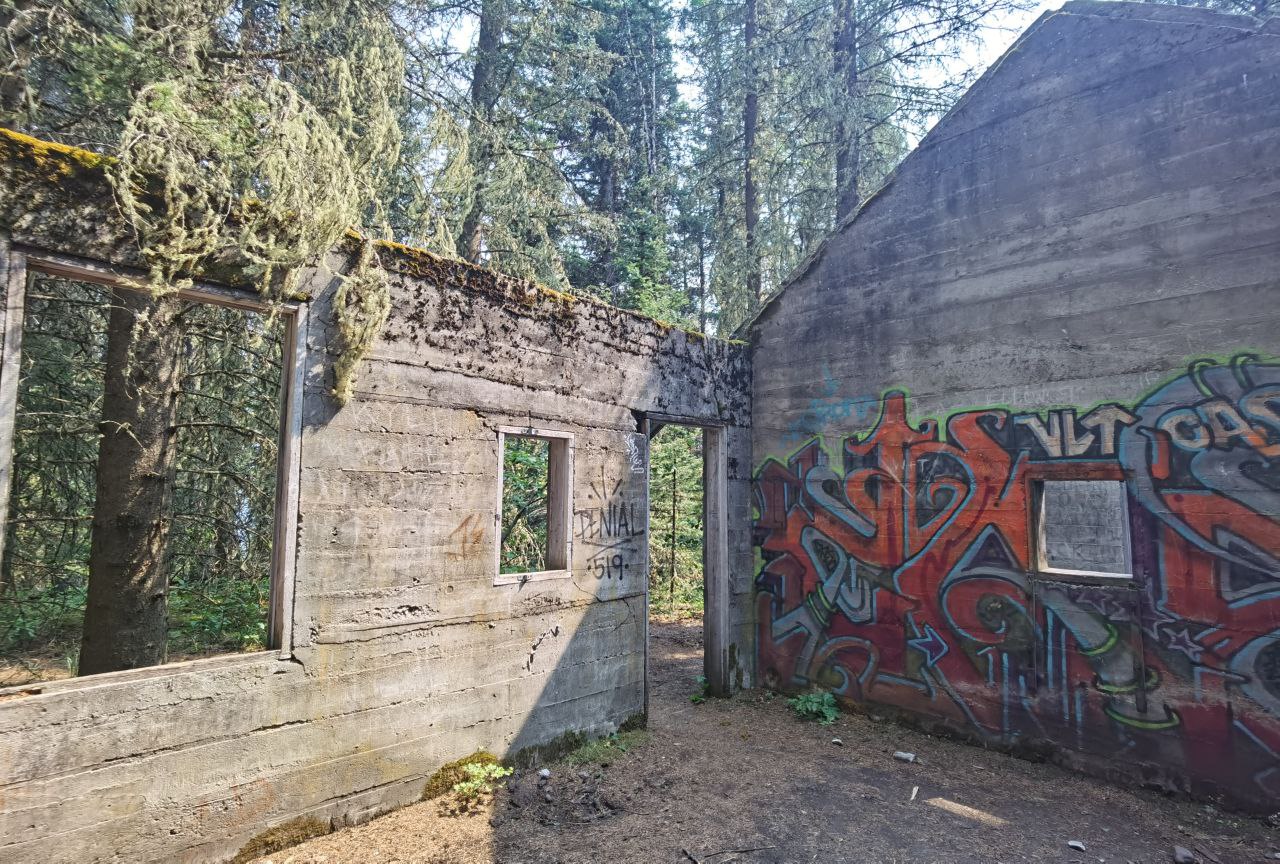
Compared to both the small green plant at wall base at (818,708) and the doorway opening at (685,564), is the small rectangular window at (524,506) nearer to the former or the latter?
the doorway opening at (685,564)

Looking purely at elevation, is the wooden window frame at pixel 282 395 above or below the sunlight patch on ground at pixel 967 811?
above

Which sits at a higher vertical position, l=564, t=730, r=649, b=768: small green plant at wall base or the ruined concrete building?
the ruined concrete building

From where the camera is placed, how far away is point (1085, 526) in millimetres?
10195

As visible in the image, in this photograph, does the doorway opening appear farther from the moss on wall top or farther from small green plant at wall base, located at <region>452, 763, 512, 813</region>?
the moss on wall top

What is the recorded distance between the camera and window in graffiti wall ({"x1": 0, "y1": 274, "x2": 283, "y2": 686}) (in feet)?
15.2

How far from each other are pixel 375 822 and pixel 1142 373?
675cm

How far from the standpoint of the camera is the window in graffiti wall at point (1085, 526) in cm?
1000

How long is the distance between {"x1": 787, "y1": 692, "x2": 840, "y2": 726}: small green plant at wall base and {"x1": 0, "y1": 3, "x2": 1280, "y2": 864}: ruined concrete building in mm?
218

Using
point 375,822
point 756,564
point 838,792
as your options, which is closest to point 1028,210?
point 756,564

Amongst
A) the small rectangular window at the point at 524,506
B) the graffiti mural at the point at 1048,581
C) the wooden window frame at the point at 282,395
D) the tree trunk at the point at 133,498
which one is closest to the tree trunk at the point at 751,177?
the small rectangular window at the point at 524,506

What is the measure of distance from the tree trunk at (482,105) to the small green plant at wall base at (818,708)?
26.5 ft

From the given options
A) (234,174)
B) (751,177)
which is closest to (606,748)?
(234,174)

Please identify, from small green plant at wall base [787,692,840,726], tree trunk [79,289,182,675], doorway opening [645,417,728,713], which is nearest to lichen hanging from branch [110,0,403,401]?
tree trunk [79,289,182,675]

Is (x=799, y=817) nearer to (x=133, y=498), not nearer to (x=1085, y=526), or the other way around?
(x=133, y=498)
